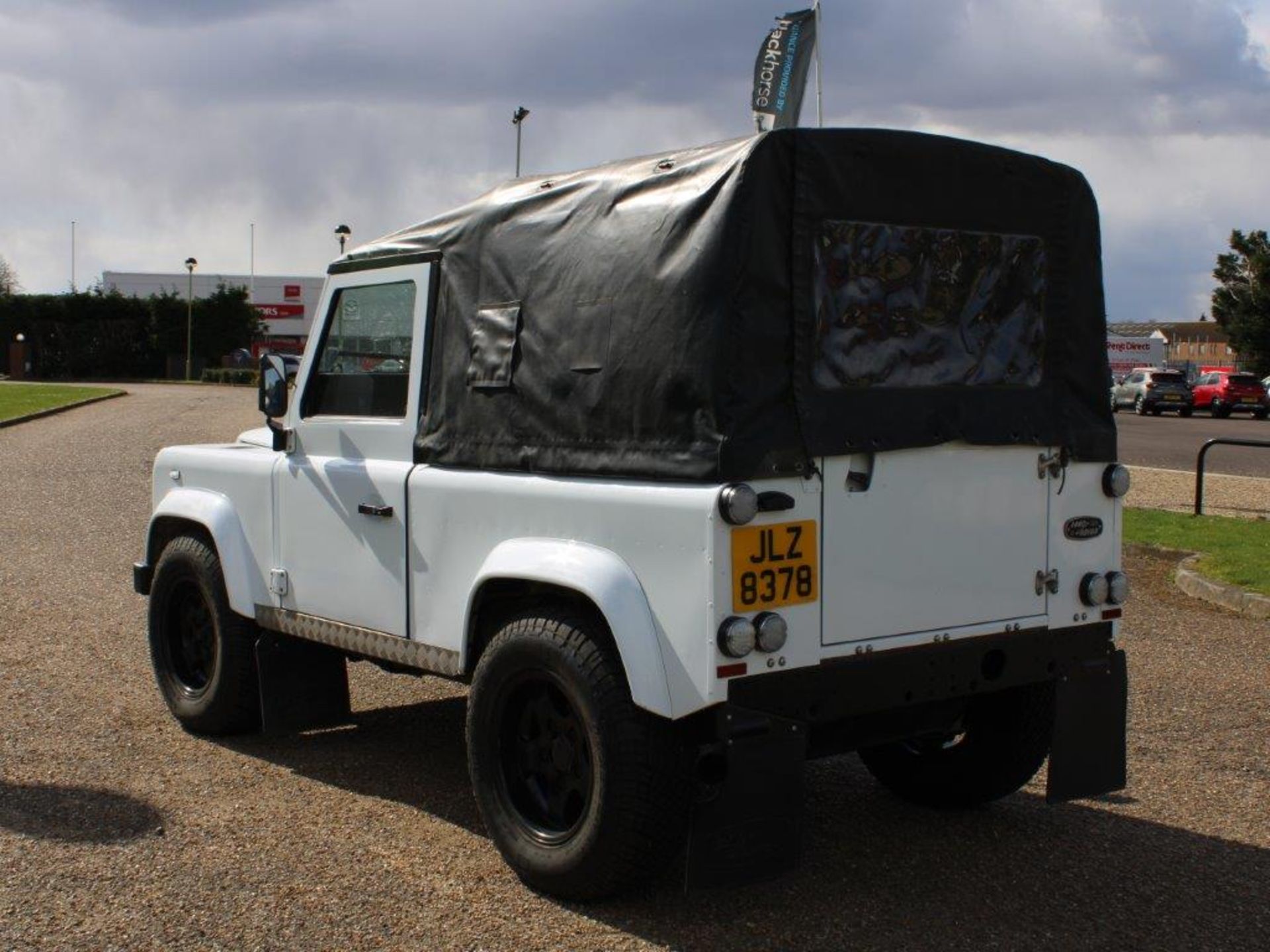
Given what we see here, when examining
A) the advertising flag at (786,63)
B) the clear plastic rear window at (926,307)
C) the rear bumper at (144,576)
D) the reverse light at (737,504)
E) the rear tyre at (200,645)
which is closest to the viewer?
the reverse light at (737,504)

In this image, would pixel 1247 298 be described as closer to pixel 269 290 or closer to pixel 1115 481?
pixel 269 290

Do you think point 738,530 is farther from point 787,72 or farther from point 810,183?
point 787,72

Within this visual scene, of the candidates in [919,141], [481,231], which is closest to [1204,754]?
[919,141]

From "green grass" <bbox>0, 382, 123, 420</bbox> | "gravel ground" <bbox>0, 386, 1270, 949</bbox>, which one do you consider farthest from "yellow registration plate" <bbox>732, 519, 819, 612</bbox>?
"green grass" <bbox>0, 382, 123, 420</bbox>

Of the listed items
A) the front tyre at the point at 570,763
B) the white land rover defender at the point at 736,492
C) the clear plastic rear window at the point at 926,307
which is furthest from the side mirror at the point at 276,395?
the clear plastic rear window at the point at 926,307

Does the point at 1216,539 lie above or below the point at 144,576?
below

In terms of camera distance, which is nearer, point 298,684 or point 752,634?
point 752,634

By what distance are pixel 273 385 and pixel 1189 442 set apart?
27.8 m

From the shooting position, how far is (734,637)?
401cm

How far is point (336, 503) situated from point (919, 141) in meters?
2.59

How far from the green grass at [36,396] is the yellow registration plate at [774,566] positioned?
91.1 ft

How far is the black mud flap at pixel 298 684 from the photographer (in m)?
6.09

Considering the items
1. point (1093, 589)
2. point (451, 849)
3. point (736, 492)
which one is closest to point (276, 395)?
point (451, 849)

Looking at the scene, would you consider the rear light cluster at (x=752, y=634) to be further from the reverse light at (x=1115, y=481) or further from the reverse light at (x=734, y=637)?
the reverse light at (x=1115, y=481)
